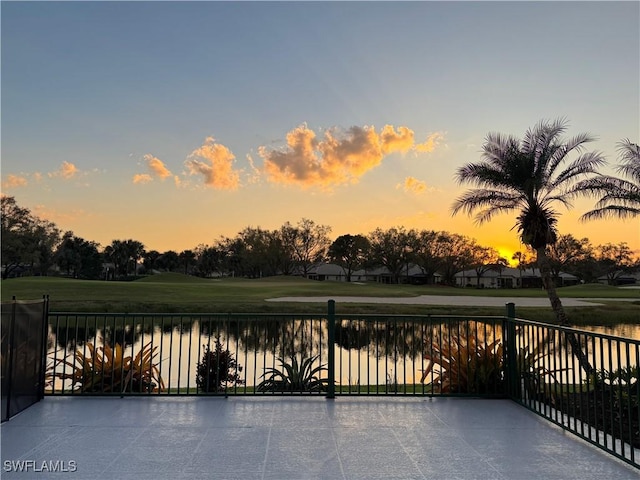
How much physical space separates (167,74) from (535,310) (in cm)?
2526

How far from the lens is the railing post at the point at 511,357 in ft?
20.3

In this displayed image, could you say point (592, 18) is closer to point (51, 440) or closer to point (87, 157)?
point (51, 440)

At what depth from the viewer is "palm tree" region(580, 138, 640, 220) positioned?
15.4 m

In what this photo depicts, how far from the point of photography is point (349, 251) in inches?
3152

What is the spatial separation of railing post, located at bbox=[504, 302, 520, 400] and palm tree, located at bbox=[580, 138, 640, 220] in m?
12.5

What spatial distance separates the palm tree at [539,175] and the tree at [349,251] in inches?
2355

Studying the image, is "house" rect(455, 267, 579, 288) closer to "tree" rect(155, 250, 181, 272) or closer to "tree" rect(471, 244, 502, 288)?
"tree" rect(471, 244, 502, 288)

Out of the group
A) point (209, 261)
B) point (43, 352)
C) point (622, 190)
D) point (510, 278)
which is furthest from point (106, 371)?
point (510, 278)

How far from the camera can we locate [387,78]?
14227 millimetres

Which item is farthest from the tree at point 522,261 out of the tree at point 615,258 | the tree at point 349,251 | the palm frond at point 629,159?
the palm frond at point 629,159

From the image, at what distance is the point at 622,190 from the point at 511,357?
13206 mm

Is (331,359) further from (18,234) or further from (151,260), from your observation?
(151,260)

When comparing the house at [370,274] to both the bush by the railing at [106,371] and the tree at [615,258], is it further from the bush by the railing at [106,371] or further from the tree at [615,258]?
the bush by the railing at [106,371]

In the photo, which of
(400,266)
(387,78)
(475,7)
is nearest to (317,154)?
(387,78)
